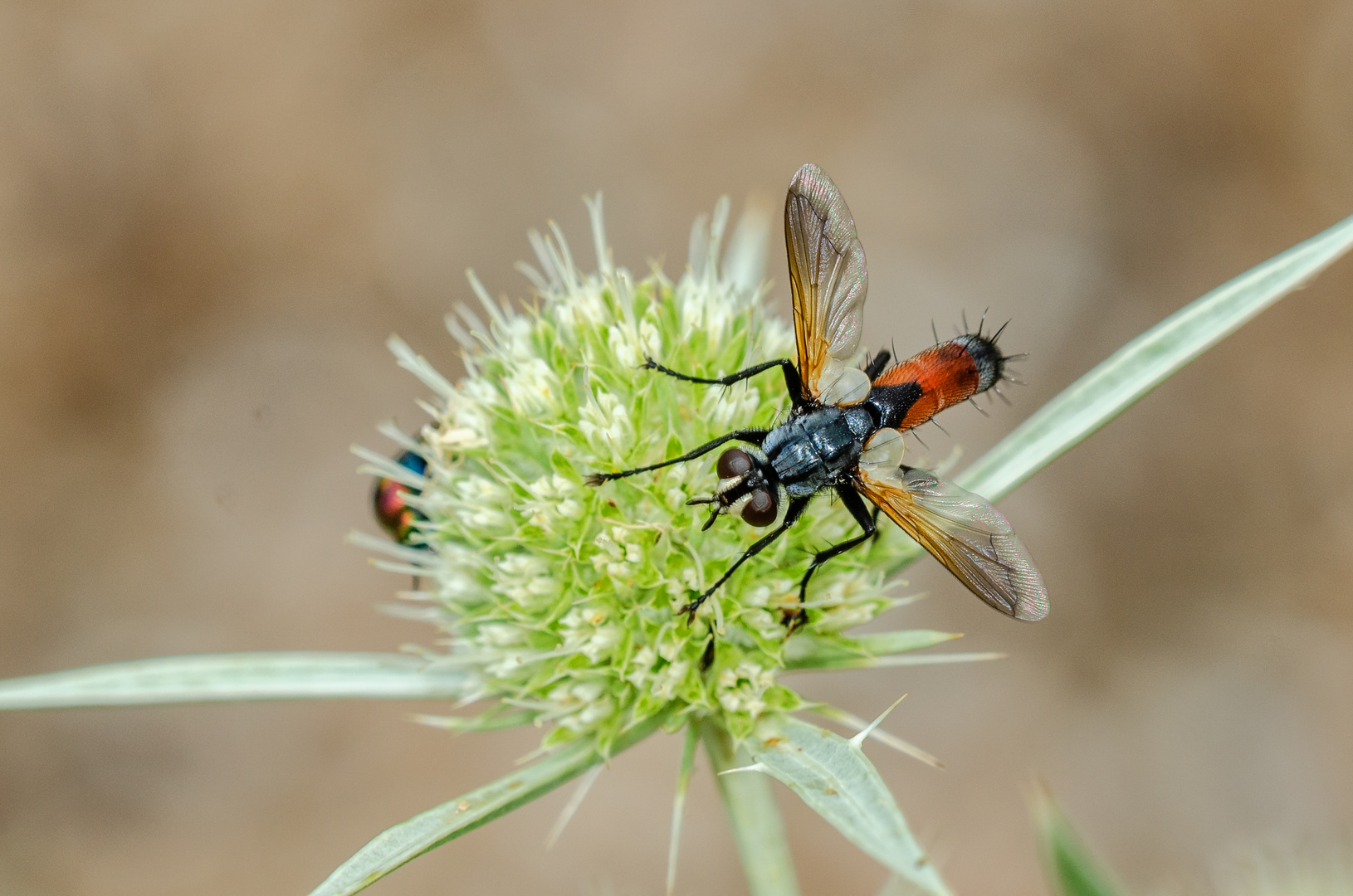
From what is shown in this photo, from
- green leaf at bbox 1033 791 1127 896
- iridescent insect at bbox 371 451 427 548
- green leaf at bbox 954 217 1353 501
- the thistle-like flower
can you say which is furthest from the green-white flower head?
green leaf at bbox 1033 791 1127 896

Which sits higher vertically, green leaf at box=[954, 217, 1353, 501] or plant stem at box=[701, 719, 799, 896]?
green leaf at box=[954, 217, 1353, 501]

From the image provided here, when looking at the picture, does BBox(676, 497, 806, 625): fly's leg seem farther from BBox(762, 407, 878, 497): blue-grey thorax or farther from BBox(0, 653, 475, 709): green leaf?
BBox(0, 653, 475, 709): green leaf

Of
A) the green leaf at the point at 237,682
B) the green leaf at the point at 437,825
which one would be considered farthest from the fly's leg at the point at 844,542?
the green leaf at the point at 237,682

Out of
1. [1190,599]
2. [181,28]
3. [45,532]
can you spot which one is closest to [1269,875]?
[1190,599]

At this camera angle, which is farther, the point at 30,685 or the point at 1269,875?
the point at 1269,875

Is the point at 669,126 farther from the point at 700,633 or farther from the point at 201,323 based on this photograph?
the point at 700,633

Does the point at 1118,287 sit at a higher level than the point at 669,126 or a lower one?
lower

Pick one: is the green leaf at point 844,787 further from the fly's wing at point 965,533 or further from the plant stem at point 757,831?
the fly's wing at point 965,533
